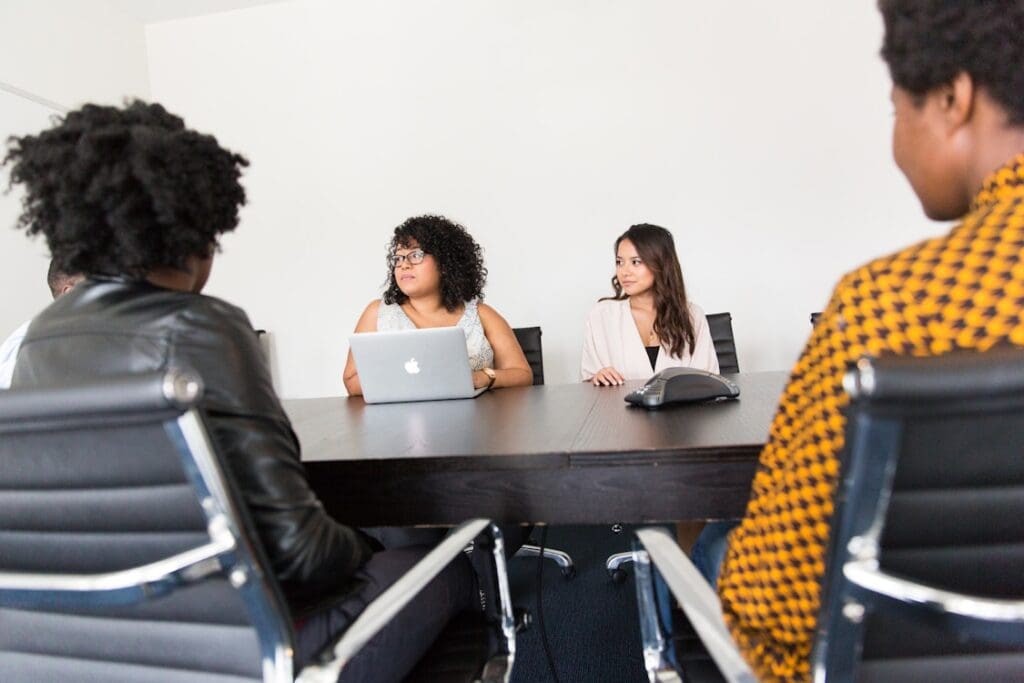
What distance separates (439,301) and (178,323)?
6.67 feet

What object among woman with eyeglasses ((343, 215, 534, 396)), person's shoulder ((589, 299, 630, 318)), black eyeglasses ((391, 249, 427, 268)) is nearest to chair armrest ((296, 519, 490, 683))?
woman with eyeglasses ((343, 215, 534, 396))

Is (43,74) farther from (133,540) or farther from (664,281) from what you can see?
(133,540)

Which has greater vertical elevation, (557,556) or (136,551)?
(136,551)

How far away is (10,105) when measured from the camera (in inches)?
130

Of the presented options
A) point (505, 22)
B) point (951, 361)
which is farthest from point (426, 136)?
point (951, 361)

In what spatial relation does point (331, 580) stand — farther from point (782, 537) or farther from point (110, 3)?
point (110, 3)

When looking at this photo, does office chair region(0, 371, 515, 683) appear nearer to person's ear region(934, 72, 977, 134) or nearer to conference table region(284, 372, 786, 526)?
conference table region(284, 372, 786, 526)

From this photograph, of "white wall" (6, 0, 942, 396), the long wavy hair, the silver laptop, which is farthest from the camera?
"white wall" (6, 0, 942, 396)

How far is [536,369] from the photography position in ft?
9.34

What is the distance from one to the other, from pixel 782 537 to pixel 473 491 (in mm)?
540

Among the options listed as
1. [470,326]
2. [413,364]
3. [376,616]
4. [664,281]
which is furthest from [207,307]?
[664,281]

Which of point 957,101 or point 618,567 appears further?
point 618,567

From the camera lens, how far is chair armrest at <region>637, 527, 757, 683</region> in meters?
0.70

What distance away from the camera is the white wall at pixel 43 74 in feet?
10.6
